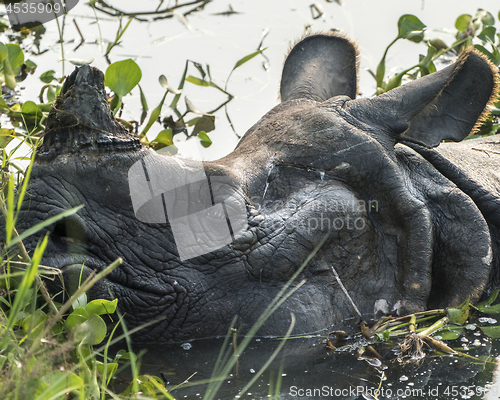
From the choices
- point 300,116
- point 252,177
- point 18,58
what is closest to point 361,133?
point 300,116

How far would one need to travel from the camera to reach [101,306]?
79.1 inches

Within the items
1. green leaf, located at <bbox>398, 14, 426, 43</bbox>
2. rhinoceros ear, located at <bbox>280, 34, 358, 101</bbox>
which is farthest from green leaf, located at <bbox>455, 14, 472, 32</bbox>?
rhinoceros ear, located at <bbox>280, 34, 358, 101</bbox>

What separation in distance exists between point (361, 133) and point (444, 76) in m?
0.53

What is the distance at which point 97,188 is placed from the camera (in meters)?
2.06

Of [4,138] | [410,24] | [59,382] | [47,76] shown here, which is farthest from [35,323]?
[410,24]

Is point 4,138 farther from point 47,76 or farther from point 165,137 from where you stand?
point 47,76

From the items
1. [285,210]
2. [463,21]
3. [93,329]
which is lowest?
[93,329]

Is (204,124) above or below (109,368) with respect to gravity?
above

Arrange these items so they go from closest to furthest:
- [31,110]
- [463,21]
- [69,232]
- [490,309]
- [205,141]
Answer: [69,232] < [490,309] < [31,110] < [205,141] < [463,21]

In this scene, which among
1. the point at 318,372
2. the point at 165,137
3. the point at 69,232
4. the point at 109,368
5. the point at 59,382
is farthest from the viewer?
the point at 165,137

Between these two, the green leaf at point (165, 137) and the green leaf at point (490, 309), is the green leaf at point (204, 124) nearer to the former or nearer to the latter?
the green leaf at point (165, 137)

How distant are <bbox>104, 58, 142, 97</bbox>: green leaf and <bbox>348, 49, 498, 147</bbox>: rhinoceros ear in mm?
1123

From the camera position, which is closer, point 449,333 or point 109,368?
point 109,368

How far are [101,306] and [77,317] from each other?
8 cm
